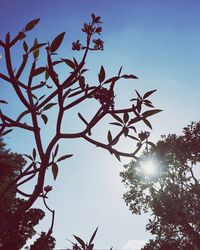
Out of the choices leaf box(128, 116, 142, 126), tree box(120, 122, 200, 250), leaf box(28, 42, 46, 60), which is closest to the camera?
leaf box(28, 42, 46, 60)

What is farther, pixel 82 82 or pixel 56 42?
pixel 82 82

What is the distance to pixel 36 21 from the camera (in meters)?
3.00

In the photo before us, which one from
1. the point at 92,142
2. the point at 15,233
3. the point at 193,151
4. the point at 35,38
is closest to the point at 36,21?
the point at 35,38

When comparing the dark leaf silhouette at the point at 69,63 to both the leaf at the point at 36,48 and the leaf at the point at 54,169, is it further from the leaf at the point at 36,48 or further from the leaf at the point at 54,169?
the leaf at the point at 54,169

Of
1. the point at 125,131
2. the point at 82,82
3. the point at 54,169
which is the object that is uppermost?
the point at 82,82

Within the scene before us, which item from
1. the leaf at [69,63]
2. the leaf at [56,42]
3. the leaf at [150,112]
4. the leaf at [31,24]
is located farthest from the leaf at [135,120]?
the leaf at [31,24]

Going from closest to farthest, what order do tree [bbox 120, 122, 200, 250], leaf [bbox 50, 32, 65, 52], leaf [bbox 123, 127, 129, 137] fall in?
1. leaf [bbox 50, 32, 65, 52]
2. leaf [bbox 123, 127, 129, 137]
3. tree [bbox 120, 122, 200, 250]

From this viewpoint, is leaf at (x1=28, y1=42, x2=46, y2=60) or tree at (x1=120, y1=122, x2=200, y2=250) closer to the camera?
leaf at (x1=28, y1=42, x2=46, y2=60)

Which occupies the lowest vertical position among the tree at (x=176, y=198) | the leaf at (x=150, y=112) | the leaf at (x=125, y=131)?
the leaf at (x=125, y=131)

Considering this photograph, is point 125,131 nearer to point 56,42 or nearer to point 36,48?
point 56,42

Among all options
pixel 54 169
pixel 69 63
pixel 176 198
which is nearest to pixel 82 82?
pixel 69 63

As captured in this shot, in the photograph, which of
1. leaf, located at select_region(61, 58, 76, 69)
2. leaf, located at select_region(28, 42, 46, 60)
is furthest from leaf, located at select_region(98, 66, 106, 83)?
leaf, located at select_region(28, 42, 46, 60)

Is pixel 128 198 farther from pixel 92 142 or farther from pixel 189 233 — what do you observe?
pixel 92 142

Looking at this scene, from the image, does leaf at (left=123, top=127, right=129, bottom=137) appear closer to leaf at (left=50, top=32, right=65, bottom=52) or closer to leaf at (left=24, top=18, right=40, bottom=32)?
leaf at (left=50, top=32, right=65, bottom=52)
